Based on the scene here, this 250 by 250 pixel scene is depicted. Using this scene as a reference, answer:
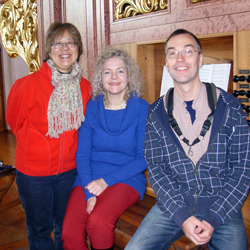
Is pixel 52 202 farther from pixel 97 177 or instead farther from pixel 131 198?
pixel 131 198

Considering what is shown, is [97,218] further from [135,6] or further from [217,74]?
[135,6]

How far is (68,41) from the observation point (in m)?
1.85

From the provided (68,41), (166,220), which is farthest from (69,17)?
(166,220)

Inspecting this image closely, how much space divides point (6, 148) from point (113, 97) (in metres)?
4.29

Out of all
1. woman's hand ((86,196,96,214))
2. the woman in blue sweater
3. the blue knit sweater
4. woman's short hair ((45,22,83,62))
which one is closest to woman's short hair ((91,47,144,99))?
the woman in blue sweater

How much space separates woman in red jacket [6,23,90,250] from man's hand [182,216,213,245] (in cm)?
88

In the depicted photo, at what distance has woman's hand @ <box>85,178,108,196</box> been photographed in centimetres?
168

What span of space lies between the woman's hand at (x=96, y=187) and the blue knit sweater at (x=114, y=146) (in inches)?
1.7

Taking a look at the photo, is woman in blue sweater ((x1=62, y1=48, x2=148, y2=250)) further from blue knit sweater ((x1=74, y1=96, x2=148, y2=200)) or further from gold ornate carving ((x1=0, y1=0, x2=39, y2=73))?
gold ornate carving ((x1=0, y1=0, x2=39, y2=73))

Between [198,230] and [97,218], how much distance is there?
0.55 metres

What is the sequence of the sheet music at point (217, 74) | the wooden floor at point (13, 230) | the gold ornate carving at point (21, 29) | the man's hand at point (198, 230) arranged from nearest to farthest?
the man's hand at point (198, 230) < the sheet music at point (217, 74) < the wooden floor at point (13, 230) < the gold ornate carving at point (21, 29)

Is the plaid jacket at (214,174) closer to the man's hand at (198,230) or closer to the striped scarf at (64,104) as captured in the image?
the man's hand at (198,230)

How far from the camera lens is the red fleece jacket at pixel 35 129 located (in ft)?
5.78

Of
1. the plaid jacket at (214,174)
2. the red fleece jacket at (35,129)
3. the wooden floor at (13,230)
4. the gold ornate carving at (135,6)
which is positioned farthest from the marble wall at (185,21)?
the wooden floor at (13,230)
